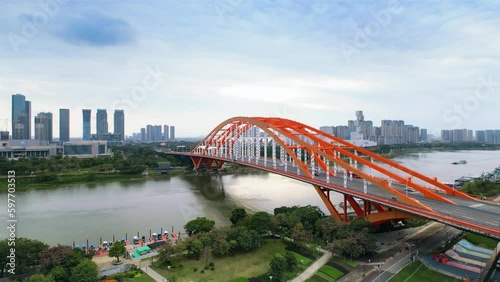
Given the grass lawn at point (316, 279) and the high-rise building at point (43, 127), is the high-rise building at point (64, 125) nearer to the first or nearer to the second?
the high-rise building at point (43, 127)

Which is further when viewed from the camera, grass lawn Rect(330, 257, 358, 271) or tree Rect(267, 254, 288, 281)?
grass lawn Rect(330, 257, 358, 271)

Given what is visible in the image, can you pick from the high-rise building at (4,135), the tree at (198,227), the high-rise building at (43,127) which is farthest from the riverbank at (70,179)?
the high-rise building at (43,127)

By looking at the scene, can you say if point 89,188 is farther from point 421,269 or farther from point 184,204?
point 421,269

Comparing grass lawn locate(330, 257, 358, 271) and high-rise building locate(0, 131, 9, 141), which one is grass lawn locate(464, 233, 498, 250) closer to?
grass lawn locate(330, 257, 358, 271)

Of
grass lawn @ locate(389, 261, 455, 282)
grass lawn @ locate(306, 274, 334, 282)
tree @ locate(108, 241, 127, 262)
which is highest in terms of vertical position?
tree @ locate(108, 241, 127, 262)

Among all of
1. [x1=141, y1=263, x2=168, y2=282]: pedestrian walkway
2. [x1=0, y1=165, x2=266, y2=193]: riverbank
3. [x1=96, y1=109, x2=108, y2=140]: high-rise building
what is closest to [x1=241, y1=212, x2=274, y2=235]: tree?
[x1=141, y1=263, x2=168, y2=282]: pedestrian walkway

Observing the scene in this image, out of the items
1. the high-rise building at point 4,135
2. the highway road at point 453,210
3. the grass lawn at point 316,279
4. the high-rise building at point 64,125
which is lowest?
the grass lawn at point 316,279

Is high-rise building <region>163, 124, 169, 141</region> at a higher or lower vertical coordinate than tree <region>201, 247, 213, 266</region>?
higher

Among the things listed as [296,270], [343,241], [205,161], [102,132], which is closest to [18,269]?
[296,270]
